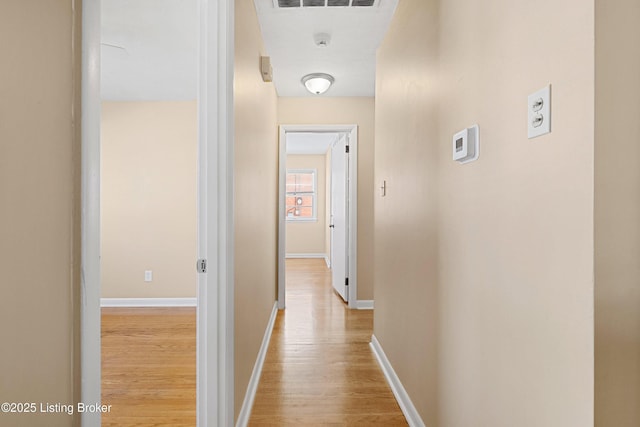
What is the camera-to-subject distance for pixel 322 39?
2.68 metres

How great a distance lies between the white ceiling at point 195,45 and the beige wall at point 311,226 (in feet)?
14.5

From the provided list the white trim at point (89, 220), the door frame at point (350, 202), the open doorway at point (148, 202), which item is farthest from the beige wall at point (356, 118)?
the white trim at point (89, 220)

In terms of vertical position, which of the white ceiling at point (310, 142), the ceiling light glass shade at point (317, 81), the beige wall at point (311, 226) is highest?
the white ceiling at point (310, 142)

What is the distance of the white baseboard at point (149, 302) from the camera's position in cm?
415

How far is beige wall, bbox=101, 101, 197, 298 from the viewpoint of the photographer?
414cm

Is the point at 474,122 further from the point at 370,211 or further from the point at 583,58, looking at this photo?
the point at 370,211

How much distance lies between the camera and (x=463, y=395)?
129cm

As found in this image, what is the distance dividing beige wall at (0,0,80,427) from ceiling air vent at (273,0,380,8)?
1.92 meters

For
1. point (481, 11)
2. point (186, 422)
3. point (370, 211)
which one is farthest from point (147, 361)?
point (481, 11)

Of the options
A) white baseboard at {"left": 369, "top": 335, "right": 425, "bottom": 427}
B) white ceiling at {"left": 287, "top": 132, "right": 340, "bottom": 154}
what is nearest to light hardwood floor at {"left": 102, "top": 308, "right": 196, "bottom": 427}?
white baseboard at {"left": 369, "top": 335, "right": 425, "bottom": 427}

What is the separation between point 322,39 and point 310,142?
4.23 metres

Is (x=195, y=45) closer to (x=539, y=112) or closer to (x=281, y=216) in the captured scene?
(x=281, y=216)

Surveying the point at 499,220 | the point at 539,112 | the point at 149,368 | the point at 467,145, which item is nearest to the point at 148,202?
the point at 149,368

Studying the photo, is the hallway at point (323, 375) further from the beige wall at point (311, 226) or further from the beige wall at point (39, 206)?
the beige wall at point (311, 226)
